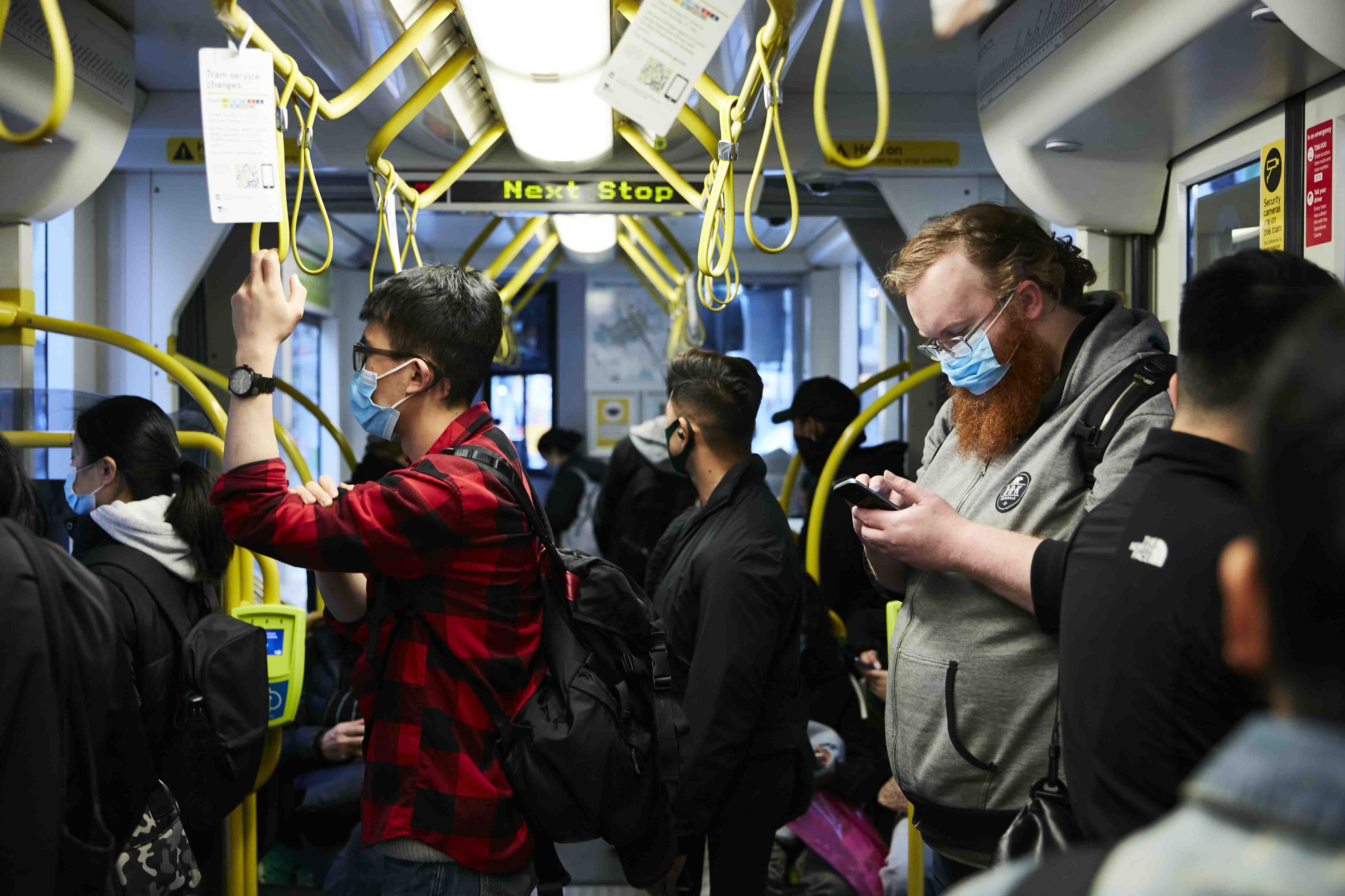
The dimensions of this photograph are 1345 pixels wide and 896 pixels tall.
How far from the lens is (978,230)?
1741 millimetres

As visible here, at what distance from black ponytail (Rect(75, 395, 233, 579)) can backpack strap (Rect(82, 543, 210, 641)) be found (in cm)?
8

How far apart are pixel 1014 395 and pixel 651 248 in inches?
136

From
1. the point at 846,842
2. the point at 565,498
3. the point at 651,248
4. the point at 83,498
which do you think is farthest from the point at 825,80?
the point at 565,498

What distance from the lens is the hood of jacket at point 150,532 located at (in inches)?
83.4

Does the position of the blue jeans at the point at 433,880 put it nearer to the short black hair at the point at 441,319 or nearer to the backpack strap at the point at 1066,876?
the short black hair at the point at 441,319

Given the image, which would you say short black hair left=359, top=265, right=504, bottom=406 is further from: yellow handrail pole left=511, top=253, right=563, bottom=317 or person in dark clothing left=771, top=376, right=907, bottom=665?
yellow handrail pole left=511, top=253, right=563, bottom=317

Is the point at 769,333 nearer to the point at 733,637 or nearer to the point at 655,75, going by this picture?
the point at 733,637

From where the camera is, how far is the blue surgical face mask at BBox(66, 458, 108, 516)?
87.1 inches

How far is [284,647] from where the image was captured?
2668 millimetres

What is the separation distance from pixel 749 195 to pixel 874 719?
231cm

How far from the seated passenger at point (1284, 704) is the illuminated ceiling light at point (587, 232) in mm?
3833

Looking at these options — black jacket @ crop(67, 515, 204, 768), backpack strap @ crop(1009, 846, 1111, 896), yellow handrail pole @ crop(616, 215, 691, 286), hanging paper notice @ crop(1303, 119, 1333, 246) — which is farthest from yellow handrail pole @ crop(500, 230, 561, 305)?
backpack strap @ crop(1009, 846, 1111, 896)

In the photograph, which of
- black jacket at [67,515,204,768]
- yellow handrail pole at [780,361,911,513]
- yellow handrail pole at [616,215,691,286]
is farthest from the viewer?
yellow handrail pole at [616,215,691,286]

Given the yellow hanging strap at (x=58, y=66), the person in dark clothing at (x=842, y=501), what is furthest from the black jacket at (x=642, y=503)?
the yellow hanging strap at (x=58, y=66)
